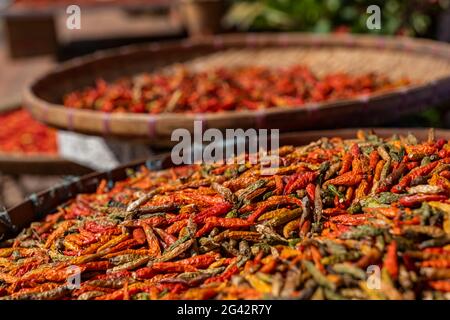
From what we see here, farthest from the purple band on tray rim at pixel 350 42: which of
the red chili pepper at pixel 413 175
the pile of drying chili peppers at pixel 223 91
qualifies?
the red chili pepper at pixel 413 175

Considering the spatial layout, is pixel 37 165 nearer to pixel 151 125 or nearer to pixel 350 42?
pixel 151 125

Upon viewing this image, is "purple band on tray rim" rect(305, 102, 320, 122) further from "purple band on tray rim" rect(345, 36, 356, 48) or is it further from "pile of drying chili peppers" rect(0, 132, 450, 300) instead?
"purple band on tray rim" rect(345, 36, 356, 48)

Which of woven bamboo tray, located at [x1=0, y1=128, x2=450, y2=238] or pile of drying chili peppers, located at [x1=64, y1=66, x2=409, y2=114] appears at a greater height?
pile of drying chili peppers, located at [x1=64, y1=66, x2=409, y2=114]

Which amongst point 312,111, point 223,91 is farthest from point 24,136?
point 312,111

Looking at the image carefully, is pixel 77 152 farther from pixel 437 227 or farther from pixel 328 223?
pixel 437 227

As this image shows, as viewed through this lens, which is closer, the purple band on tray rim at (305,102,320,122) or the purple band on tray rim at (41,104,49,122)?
the purple band on tray rim at (305,102,320,122)

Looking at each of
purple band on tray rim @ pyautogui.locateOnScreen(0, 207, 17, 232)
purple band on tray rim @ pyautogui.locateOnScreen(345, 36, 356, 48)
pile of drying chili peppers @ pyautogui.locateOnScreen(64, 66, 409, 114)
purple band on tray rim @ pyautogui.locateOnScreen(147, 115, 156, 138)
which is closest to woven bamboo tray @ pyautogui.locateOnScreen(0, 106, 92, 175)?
pile of drying chili peppers @ pyautogui.locateOnScreen(64, 66, 409, 114)
